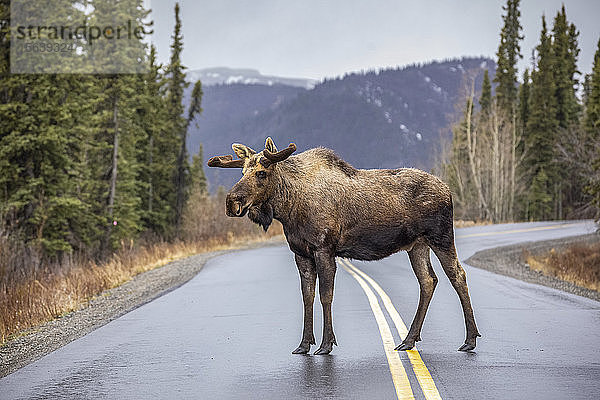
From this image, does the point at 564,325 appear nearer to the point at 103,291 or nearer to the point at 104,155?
the point at 103,291

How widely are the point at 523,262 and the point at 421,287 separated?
18713 millimetres

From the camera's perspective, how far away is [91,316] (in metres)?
11.4

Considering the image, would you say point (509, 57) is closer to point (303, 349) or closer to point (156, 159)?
point (156, 159)

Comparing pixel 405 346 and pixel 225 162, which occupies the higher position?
pixel 225 162

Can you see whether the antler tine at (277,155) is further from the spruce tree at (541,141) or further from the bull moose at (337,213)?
the spruce tree at (541,141)

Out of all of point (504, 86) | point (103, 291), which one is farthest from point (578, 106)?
point (103, 291)

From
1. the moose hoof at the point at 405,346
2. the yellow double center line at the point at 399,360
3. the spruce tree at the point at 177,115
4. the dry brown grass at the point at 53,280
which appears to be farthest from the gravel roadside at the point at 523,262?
the spruce tree at the point at 177,115

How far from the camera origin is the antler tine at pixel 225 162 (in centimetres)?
742

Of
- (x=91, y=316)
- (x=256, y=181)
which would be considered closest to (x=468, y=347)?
(x=256, y=181)

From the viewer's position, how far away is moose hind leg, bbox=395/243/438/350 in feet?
25.3

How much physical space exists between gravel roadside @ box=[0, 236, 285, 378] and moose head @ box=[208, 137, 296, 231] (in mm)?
2804

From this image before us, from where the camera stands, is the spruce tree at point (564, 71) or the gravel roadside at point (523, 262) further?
the spruce tree at point (564, 71)

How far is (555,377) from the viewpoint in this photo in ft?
21.1

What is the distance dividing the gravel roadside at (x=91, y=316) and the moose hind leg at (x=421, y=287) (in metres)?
3.98
